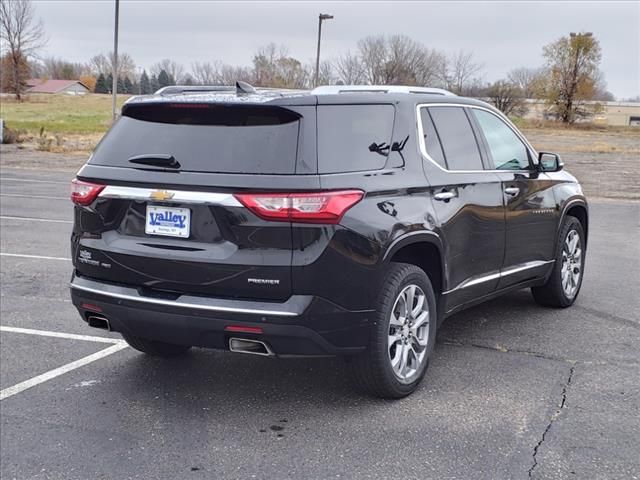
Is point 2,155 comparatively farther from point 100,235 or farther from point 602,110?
point 602,110

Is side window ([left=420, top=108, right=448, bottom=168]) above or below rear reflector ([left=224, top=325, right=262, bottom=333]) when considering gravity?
above

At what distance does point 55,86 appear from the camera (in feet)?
292

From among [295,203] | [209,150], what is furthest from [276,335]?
[209,150]

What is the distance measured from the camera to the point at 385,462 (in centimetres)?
370

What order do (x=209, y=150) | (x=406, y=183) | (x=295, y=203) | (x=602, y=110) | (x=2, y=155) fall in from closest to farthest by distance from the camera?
1. (x=295, y=203)
2. (x=209, y=150)
3. (x=406, y=183)
4. (x=2, y=155)
5. (x=602, y=110)

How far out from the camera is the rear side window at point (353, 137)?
4.04 metres

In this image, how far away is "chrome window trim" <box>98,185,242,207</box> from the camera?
154 inches

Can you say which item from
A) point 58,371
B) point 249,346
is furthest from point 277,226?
point 58,371

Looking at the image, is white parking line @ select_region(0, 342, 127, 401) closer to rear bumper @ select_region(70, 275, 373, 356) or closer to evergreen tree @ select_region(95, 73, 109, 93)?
rear bumper @ select_region(70, 275, 373, 356)

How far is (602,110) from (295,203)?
78037mm

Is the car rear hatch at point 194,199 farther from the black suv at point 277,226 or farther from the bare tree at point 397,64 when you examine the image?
the bare tree at point 397,64

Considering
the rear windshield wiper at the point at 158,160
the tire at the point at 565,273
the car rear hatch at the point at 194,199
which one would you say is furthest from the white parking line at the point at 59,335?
the tire at the point at 565,273

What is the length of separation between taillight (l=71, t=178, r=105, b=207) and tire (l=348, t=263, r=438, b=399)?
1.72 m

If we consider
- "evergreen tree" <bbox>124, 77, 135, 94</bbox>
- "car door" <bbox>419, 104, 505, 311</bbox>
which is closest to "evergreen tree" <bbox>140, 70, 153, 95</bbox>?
"evergreen tree" <bbox>124, 77, 135, 94</bbox>
